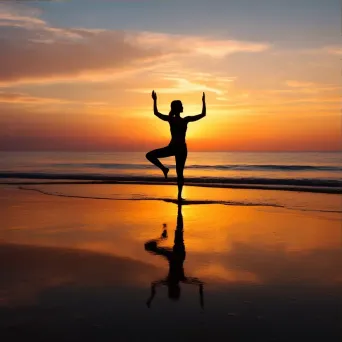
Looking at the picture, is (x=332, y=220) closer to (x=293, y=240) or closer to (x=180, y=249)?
(x=293, y=240)

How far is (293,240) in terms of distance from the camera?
7730 millimetres

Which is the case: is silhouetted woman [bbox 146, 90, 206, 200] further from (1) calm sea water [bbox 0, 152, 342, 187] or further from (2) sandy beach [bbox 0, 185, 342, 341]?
(1) calm sea water [bbox 0, 152, 342, 187]

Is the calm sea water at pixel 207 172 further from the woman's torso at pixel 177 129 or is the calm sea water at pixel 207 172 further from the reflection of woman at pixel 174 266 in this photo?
the reflection of woman at pixel 174 266

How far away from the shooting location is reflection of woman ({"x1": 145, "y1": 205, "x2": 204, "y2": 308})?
4.75 m

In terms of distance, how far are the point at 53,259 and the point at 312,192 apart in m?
13.8

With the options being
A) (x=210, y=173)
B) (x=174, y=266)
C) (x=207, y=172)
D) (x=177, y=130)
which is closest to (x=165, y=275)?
(x=174, y=266)

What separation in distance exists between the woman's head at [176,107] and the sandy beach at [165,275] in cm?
347

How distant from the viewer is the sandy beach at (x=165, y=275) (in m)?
3.71

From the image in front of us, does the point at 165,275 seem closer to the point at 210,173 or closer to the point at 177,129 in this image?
the point at 177,129

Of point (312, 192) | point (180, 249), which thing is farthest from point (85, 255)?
point (312, 192)

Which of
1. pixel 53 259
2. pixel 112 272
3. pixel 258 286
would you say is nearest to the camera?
pixel 258 286

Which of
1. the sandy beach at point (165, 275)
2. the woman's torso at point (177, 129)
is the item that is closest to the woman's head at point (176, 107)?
the woman's torso at point (177, 129)

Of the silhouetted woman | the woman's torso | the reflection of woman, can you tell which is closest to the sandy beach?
the reflection of woman

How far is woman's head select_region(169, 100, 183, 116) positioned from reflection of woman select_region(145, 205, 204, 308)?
499 cm
